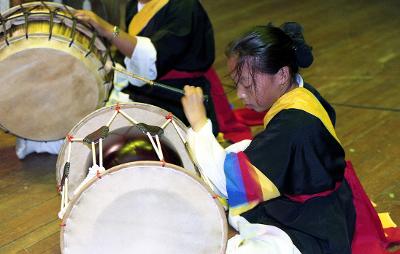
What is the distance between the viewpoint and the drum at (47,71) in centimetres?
227

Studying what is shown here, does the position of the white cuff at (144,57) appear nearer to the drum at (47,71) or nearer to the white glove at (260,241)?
the drum at (47,71)

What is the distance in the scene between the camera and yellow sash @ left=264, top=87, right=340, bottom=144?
1663 mm

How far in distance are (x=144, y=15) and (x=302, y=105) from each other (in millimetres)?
1162

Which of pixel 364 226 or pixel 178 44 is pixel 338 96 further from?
pixel 364 226

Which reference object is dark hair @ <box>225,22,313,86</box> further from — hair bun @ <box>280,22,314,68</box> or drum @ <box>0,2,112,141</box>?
drum @ <box>0,2,112,141</box>

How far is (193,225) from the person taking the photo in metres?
1.54

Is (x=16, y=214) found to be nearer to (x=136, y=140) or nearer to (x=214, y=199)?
(x=136, y=140)

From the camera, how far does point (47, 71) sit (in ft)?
7.68

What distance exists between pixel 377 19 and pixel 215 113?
85.7 inches

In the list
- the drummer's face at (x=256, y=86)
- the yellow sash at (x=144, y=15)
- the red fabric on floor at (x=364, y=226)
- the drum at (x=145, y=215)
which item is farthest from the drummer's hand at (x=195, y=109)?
the yellow sash at (x=144, y=15)

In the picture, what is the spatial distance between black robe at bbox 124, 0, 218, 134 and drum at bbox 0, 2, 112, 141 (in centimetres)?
25

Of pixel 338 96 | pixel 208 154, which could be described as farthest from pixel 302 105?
pixel 338 96

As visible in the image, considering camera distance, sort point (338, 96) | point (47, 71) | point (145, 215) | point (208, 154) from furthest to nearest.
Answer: point (338, 96), point (47, 71), point (208, 154), point (145, 215)

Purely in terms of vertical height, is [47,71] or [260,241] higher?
[47,71]
